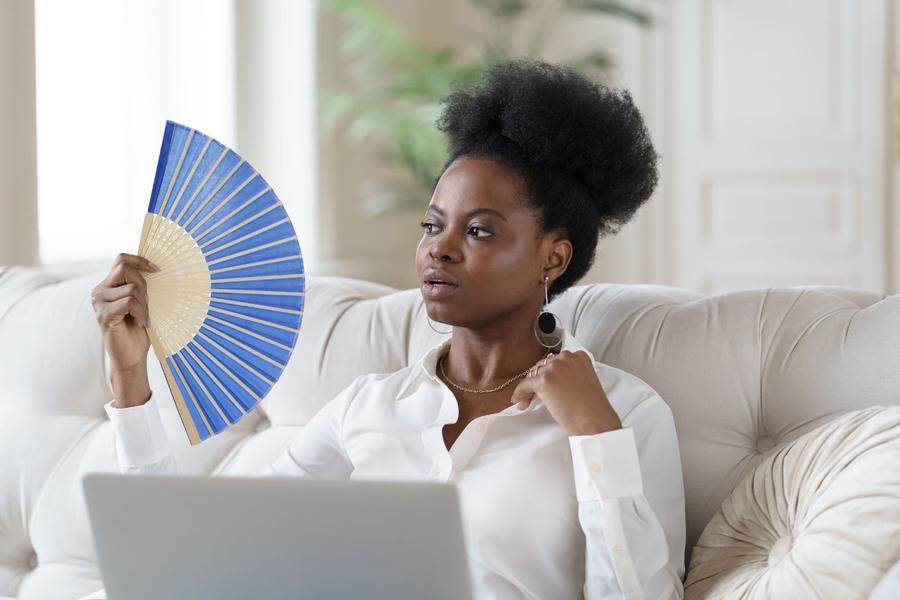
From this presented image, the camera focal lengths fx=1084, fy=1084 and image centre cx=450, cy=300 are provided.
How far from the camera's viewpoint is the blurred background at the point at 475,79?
147 inches

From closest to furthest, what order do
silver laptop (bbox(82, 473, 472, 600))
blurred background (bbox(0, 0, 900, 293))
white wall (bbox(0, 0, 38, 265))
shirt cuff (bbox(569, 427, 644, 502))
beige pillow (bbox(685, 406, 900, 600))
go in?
silver laptop (bbox(82, 473, 472, 600)) < beige pillow (bbox(685, 406, 900, 600)) < shirt cuff (bbox(569, 427, 644, 502)) < white wall (bbox(0, 0, 38, 265)) < blurred background (bbox(0, 0, 900, 293))

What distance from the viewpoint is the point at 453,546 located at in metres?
1.01

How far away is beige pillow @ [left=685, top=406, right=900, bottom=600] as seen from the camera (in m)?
1.19

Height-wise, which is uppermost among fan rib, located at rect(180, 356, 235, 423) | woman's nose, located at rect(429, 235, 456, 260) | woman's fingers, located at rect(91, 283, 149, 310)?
woman's nose, located at rect(429, 235, 456, 260)

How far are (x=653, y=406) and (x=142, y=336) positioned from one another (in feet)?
2.43

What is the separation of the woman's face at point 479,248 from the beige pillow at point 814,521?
418 mm

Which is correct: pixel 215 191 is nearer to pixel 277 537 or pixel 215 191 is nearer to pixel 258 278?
pixel 258 278

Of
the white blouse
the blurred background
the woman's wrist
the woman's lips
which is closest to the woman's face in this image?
the woman's lips

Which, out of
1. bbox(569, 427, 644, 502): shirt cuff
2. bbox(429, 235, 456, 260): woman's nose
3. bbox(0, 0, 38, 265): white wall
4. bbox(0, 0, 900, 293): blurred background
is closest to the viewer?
bbox(569, 427, 644, 502): shirt cuff

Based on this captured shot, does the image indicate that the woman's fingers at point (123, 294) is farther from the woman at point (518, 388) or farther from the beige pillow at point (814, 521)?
the beige pillow at point (814, 521)

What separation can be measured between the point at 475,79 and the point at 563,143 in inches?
97.6

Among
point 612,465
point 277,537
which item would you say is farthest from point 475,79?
point 277,537

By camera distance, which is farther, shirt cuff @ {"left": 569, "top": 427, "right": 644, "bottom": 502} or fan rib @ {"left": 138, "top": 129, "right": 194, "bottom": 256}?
fan rib @ {"left": 138, "top": 129, "right": 194, "bottom": 256}

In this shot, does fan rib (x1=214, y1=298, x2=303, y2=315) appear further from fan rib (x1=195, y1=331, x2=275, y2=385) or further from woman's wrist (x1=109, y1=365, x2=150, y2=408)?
woman's wrist (x1=109, y1=365, x2=150, y2=408)
